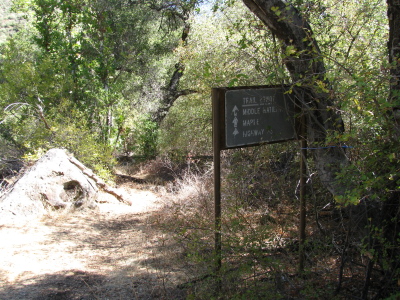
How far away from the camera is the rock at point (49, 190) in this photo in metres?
8.20

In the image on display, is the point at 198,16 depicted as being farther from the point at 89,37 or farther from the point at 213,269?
the point at 213,269

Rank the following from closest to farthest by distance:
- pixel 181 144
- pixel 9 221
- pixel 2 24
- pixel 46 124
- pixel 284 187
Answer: pixel 284 187, pixel 9 221, pixel 46 124, pixel 181 144, pixel 2 24

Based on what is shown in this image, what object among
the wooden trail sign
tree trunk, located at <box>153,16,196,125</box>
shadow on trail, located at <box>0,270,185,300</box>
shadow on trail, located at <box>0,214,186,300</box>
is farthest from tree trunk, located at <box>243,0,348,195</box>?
tree trunk, located at <box>153,16,196,125</box>

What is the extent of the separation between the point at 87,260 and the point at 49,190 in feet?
10.6

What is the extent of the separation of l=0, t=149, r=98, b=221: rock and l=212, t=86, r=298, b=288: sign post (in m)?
5.78

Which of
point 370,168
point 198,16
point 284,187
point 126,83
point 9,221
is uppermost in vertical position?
point 198,16

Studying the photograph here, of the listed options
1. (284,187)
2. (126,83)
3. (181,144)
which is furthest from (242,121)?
(126,83)

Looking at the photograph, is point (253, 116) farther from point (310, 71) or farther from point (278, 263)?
point (278, 263)

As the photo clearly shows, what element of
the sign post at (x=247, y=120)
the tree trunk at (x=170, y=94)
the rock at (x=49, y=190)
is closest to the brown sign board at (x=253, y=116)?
the sign post at (x=247, y=120)

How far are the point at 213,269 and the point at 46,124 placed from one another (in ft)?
31.4

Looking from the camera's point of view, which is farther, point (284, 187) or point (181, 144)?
point (181, 144)

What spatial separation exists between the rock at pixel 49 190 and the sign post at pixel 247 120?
19.0ft

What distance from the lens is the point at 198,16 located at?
49.5 feet

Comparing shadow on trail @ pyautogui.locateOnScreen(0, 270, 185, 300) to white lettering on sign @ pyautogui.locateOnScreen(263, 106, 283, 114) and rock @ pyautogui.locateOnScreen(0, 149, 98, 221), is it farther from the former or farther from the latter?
rock @ pyautogui.locateOnScreen(0, 149, 98, 221)
